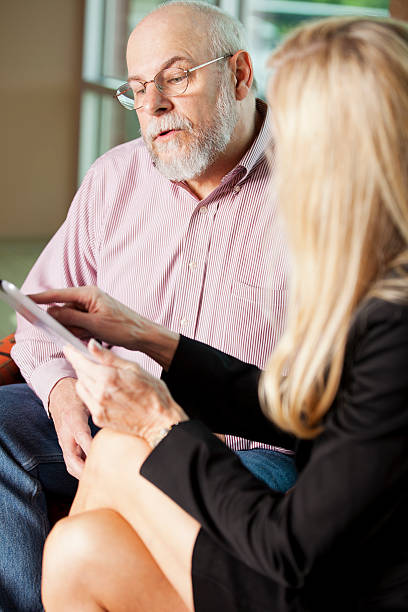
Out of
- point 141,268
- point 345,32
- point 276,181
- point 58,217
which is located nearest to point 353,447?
point 276,181

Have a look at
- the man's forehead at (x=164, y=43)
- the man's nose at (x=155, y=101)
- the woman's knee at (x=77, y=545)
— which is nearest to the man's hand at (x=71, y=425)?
the woman's knee at (x=77, y=545)

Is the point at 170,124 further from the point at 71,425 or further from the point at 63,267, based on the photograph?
the point at 71,425

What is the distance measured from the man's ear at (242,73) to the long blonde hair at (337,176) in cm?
93

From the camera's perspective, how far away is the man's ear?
1969 mm

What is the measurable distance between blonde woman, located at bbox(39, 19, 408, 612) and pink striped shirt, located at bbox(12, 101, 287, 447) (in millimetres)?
610

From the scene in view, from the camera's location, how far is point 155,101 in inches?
74.6

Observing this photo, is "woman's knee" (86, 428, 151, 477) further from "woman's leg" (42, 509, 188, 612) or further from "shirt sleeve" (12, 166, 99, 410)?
"shirt sleeve" (12, 166, 99, 410)

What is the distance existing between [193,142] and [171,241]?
25 cm

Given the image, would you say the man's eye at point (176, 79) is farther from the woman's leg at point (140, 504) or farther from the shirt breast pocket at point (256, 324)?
the woman's leg at point (140, 504)

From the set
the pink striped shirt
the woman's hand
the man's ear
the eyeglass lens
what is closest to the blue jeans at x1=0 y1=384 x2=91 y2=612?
the pink striped shirt

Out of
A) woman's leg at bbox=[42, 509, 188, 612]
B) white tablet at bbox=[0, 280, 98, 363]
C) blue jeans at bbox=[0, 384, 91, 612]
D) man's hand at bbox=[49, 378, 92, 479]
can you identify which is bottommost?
blue jeans at bbox=[0, 384, 91, 612]

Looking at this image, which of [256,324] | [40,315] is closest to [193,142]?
[256,324]

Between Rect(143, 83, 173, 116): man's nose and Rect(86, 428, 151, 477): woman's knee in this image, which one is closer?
Rect(86, 428, 151, 477): woman's knee

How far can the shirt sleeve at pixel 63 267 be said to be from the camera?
79.4 inches
